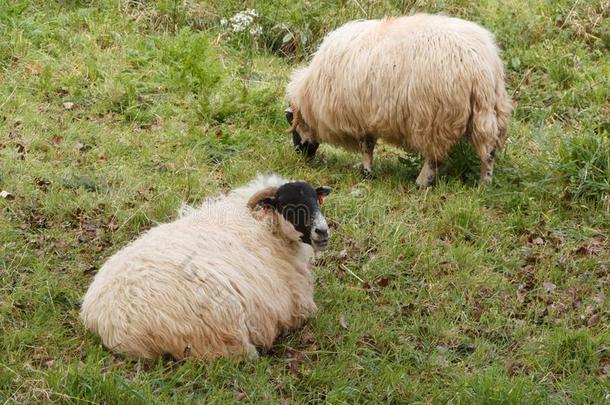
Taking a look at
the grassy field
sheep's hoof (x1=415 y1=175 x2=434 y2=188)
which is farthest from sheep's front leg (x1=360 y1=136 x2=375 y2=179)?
sheep's hoof (x1=415 y1=175 x2=434 y2=188)

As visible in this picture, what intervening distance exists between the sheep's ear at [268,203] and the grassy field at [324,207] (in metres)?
0.78

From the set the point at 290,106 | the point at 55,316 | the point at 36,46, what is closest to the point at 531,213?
the point at 290,106

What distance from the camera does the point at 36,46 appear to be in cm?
1020

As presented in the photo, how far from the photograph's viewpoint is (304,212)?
222 inches

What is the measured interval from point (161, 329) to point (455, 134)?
3.52 meters

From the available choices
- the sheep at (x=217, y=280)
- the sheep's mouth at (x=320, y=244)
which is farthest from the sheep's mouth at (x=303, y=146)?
the sheep's mouth at (x=320, y=244)

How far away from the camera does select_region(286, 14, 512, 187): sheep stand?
754cm

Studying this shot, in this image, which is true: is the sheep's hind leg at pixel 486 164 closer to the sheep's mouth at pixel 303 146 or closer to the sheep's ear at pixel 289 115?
the sheep's mouth at pixel 303 146

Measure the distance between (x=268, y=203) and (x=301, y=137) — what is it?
10.1 ft

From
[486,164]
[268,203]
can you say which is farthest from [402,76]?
[268,203]

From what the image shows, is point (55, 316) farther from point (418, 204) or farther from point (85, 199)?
point (418, 204)

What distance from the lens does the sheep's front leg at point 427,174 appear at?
311 inches

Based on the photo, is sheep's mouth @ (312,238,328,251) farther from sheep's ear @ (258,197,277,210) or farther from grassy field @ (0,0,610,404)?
grassy field @ (0,0,610,404)

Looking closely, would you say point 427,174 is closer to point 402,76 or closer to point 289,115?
point 402,76
